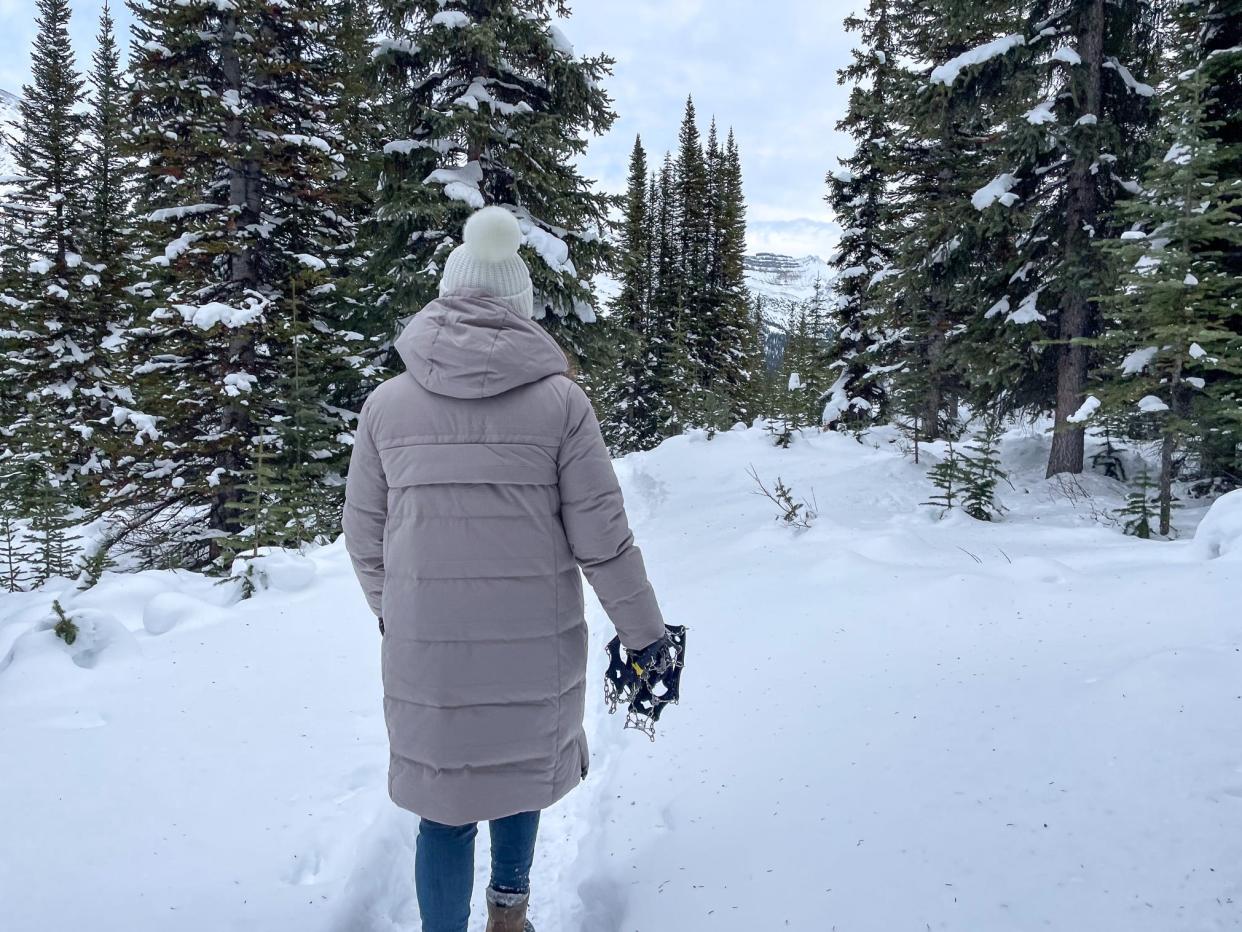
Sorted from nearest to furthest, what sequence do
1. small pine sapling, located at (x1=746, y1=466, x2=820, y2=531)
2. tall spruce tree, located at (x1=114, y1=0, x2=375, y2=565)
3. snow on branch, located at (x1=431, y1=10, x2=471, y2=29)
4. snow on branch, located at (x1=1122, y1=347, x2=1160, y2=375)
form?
snow on branch, located at (x1=1122, y1=347, x2=1160, y2=375), small pine sapling, located at (x1=746, y1=466, x2=820, y2=531), tall spruce tree, located at (x1=114, y1=0, x2=375, y2=565), snow on branch, located at (x1=431, y1=10, x2=471, y2=29)

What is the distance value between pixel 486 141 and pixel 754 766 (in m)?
10.8

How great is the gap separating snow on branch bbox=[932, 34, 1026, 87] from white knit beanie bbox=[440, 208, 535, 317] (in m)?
11.2

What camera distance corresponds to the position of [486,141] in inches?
442

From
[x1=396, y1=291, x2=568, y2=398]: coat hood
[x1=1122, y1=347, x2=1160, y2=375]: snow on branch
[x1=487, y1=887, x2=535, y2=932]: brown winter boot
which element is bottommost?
[x1=487, y1=887, x2=535, y2=932]: brown winter boot

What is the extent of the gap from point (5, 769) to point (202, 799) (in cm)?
→ 96

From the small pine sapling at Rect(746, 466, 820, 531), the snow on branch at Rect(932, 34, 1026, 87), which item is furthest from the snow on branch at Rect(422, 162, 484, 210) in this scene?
the snow on branch at Rect(932, 34, 1026, 87)

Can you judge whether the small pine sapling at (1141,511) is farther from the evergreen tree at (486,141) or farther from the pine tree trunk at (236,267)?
the pine tree trunk at (236,267)

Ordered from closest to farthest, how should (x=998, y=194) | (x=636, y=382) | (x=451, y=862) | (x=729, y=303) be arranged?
1. (x=451, y=862)
2. (x=998, y=194)
3. (x=636, y=382)
4. (x=729, y=303)

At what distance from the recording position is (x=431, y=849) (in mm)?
2193

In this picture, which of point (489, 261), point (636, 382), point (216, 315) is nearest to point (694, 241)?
point (636, 382)

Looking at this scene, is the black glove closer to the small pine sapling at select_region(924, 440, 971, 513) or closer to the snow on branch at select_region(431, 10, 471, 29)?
the small pine sapling at select_region(924, 440, 971, 513)

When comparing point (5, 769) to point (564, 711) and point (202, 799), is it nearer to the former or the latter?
point (202, 799)

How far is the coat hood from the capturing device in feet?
6.59

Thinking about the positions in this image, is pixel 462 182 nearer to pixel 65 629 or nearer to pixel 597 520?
pixel 65 629
